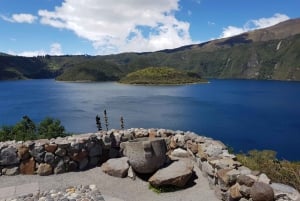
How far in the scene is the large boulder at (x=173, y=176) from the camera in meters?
10.3

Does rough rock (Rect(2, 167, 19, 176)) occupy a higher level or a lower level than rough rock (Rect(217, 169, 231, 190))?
lower

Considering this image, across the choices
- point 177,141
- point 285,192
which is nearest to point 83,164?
point 177,141

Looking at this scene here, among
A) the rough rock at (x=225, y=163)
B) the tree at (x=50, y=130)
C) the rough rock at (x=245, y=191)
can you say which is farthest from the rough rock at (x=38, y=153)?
the tree at (x=50, y=130)

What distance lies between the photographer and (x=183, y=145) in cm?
1309

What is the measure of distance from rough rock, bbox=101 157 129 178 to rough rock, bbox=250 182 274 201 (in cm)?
474

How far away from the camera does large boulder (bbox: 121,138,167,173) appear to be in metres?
11.0

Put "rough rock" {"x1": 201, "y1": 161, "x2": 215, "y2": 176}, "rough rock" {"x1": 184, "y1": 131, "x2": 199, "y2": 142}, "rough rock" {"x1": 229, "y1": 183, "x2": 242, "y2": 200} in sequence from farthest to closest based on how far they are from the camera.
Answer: "rough rock" {"x1": 184, "y1": 131, "x2": 199, "y2": 142}
"rough rock" {"x1": 201, "y1": 161, "x2": 215, "y2": 176}
"rough rock" {"x1": 229, "y1": 183, "x2": 242, "y2": 200}

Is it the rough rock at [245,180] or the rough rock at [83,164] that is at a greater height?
the rough rock at [245,180]

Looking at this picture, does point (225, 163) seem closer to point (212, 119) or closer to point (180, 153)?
point (180, 153)

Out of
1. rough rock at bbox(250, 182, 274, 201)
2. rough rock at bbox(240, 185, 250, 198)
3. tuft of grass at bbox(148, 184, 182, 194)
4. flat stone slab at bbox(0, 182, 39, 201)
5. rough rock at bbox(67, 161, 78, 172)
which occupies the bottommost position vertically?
tuft of grass at bbox(148, 184, 182, 194)

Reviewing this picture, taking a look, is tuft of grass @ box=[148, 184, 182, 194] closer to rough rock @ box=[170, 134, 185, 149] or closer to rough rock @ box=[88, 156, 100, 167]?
rough rock @ box=[88, 156, 100, 167]

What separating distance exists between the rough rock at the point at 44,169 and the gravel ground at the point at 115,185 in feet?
0.53

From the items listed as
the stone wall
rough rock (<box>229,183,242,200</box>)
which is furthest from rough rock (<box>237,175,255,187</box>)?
rough rock (<box>229,183,242,200</box>)

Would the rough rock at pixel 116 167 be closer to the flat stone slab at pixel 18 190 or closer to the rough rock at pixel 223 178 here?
the flat stone slab at pixel 18 190
